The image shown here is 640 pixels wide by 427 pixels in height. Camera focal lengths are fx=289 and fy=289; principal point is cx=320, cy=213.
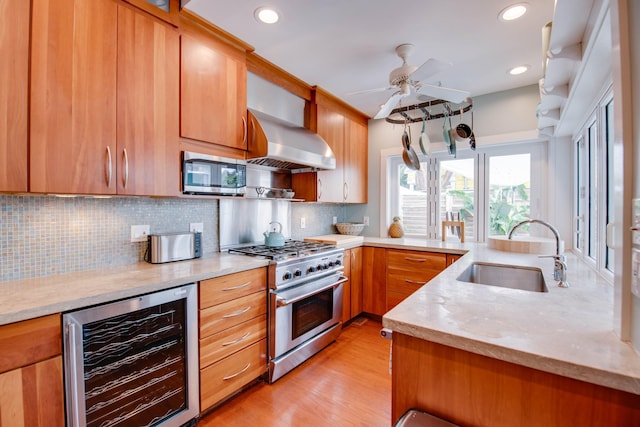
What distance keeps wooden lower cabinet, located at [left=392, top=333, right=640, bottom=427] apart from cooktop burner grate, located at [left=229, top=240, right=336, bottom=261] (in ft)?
4.23

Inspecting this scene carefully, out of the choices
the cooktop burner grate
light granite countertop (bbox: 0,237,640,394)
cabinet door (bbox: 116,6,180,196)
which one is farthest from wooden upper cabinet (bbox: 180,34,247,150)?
light granite countertop (bbox: 0,237,640,394)

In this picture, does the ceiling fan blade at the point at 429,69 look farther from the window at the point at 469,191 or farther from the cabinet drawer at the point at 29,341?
the cabinet drawer at the point at 29,341

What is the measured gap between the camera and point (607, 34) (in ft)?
3.44

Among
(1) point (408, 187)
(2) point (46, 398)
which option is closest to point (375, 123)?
(1) point (408, 187)

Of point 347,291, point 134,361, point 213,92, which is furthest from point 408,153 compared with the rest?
point 134,361

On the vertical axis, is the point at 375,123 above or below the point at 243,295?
above

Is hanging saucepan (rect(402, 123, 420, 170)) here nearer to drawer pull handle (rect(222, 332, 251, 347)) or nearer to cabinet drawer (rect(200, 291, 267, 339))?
cabinet drawer (rect(200, 291, 267, 339))

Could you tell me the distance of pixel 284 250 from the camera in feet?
7.83

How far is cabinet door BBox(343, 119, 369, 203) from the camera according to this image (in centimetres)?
340

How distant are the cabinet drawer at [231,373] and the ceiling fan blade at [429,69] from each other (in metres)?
2.07

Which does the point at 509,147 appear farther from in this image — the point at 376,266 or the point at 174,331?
the point at 174,331

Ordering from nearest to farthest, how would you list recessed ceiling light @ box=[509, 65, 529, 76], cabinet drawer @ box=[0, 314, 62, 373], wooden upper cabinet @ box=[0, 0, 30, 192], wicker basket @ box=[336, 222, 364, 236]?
1. cabinet drawer @ box=[0, 314, 62, 373]
2. wooden upper cabinet @ box=[0, 0, 30, 192]
3. recessed ceiling light @ box=[509, 65, 529, 76]
4. wicker basket @ box=[336, 222, 364, 236]

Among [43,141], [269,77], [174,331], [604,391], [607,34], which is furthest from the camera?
[269,77]

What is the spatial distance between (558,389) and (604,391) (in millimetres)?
90
